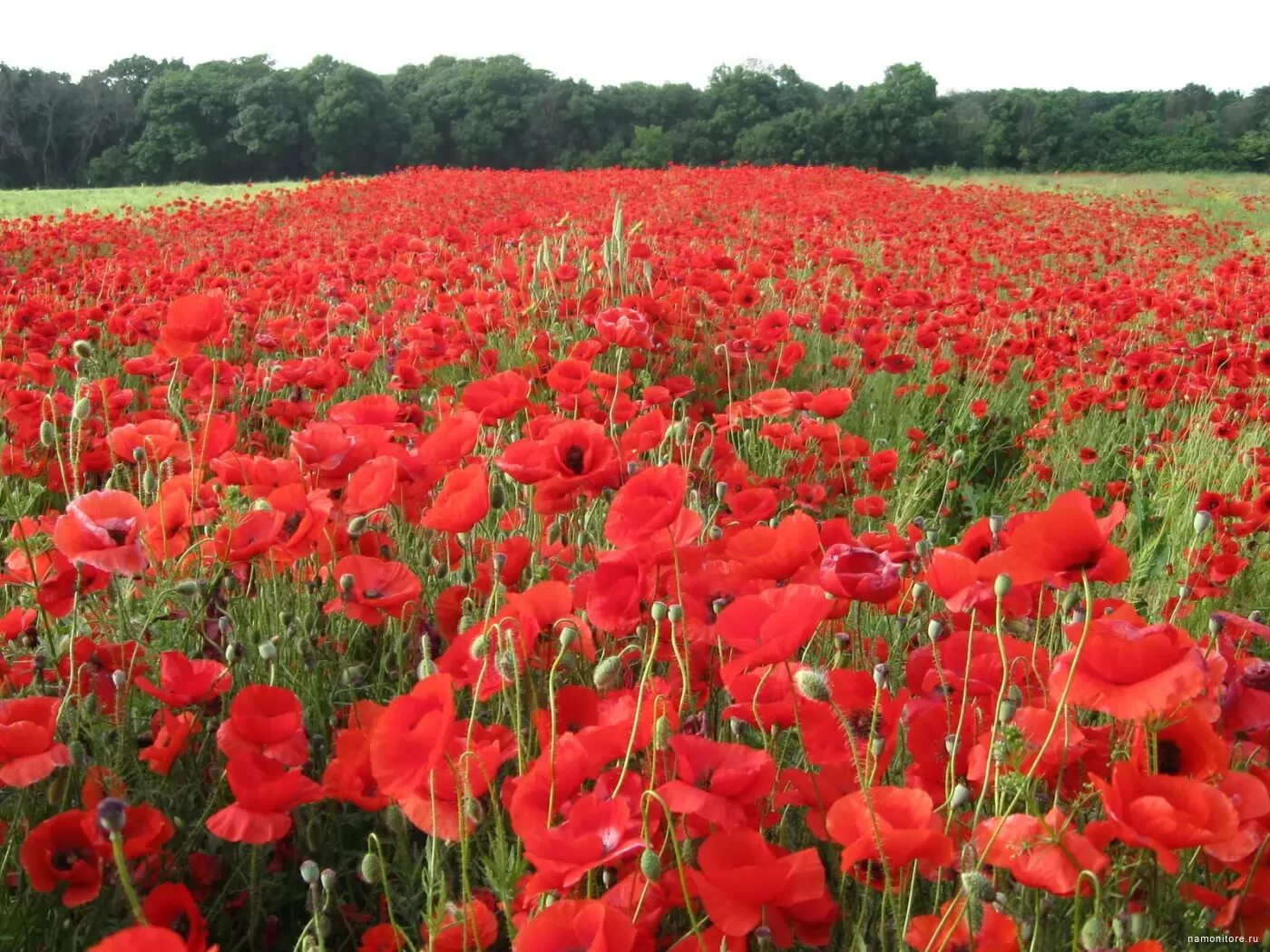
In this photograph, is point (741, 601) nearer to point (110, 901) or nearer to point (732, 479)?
point (110, 901)

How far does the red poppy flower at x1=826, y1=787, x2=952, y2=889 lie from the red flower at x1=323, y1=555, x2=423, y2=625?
0.72m

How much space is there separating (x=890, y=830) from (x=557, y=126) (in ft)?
118

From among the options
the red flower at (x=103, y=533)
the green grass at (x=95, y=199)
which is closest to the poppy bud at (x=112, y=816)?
the red flower at (x=103, y=533)

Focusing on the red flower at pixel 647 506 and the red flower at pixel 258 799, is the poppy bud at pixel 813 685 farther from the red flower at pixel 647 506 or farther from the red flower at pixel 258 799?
the red flower at pixel 258 799

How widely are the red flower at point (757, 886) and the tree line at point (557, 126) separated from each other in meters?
31.0

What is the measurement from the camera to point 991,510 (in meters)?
4.16

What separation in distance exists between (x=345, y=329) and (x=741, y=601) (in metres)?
4.06

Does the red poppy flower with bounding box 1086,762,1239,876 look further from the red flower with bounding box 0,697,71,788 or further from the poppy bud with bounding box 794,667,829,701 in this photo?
the red flower with bounding box 0,697,71,788

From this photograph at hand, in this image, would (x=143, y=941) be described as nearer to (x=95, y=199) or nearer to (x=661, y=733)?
(x=661, y=733)

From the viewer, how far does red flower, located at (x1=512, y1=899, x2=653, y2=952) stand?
2.80 feet

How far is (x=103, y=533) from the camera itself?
52.8 inches

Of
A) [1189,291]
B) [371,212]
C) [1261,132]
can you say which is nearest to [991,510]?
[1189,291]

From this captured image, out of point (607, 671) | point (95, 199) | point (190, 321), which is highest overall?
point (95, 199)

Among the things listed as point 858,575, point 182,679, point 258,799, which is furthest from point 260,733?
point 858,575
